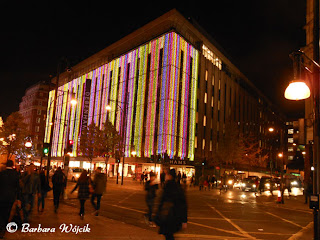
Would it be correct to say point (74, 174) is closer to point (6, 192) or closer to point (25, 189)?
point (25, 189)

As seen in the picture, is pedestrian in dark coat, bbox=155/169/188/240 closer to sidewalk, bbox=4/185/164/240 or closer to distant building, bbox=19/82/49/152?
sidewalk, bbox=4/185/164/240

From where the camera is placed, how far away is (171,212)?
18.7 ft

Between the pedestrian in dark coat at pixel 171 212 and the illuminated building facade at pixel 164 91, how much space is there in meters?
39.4

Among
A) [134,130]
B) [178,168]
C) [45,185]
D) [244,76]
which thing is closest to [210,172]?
[178,168]

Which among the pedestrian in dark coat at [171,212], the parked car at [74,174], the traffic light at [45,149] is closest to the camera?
the pedestrian in dark coat at [171,212]

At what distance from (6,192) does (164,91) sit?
44.1 m

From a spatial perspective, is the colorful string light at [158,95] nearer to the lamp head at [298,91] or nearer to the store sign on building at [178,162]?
the store sign on building at [178,162]

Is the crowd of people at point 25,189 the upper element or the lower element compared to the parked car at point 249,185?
upper

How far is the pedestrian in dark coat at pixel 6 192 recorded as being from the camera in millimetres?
6781

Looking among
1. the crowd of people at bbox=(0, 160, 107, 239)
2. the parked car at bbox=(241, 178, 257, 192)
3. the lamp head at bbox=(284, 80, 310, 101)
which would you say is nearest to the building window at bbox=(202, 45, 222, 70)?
the parked car at bbox=(241, 178, 257, 192)

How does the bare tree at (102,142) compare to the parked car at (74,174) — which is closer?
the parked car at (74,174)

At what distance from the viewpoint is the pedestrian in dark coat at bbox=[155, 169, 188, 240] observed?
5.68 meters

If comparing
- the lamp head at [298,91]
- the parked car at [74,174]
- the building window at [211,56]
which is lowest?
the parked car at [74,174]

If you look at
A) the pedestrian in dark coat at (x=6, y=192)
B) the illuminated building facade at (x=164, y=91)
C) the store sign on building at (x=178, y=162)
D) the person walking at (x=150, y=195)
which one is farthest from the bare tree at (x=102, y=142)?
the pedestrian in dark coat at (x=6, y=192)
